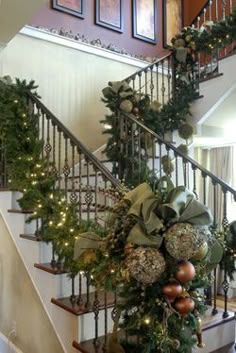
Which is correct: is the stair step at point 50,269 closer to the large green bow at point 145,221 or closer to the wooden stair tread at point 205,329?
the wooden stair tread at point 205,329

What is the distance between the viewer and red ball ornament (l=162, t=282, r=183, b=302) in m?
1.46

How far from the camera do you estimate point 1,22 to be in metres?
3.64

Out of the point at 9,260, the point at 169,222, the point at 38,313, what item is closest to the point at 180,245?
the point at 169,222

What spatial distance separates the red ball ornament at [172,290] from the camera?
1465 millimetres

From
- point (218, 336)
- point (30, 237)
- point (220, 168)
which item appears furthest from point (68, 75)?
point (218, 336)

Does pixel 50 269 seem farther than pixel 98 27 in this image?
No

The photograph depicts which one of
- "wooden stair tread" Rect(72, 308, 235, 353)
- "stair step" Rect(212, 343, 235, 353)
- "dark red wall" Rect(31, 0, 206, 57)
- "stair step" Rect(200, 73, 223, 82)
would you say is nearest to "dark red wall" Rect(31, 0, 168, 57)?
"dark red wall" Rect(31, 0, 206, 57)

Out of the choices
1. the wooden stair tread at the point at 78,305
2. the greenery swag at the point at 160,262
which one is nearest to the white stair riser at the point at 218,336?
the wooden stair tread at the point at 78,305

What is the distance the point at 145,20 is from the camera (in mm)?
6902

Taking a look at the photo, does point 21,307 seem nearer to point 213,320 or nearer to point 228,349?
point 213,320

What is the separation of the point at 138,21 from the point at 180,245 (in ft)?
20.5

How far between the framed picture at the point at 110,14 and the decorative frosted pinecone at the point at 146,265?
5542 mm

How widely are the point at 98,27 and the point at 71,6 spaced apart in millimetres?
571

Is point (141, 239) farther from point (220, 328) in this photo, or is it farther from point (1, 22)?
point (1, 22)
